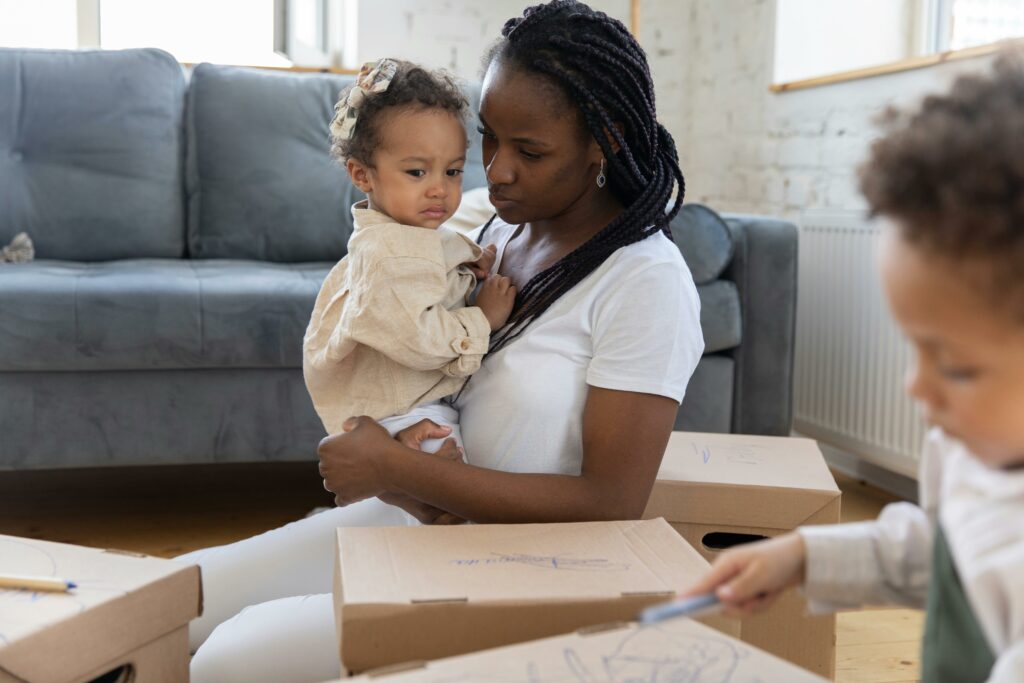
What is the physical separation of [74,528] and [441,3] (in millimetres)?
2204

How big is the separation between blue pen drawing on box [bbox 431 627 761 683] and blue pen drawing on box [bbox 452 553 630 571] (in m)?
0.16

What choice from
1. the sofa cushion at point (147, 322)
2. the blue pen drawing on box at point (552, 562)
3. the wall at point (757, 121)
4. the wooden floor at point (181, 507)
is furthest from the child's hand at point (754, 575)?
the wall at point (757, 121)

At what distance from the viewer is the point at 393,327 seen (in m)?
1.25

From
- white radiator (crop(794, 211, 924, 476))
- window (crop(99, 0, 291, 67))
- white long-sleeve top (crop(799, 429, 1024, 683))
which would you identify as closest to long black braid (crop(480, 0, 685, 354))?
white long-sleeve top (crop(799, 429, 1024, 683))

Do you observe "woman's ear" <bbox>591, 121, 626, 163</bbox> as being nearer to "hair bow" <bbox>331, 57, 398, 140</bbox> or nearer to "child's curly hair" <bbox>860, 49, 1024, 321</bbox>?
"hair bow" <bbox>331, 57, 398, 140</bbox>

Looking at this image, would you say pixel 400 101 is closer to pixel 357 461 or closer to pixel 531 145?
pixel 531 145

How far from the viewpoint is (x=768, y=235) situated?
2.44 metres

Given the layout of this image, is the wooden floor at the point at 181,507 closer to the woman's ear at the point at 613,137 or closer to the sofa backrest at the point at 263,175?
the sofa backrest at the point at 263,175

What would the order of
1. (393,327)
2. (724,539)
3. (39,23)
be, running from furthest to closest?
(39,23), (724,539), (393,327)

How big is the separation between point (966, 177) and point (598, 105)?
0.70 metres

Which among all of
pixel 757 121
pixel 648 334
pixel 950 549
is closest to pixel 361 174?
pixel 648 334

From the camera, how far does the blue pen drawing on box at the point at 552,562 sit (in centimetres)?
97

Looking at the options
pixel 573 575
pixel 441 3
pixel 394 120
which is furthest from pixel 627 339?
pixel 441 3

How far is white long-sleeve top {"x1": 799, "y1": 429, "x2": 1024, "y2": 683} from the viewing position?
59 cm
